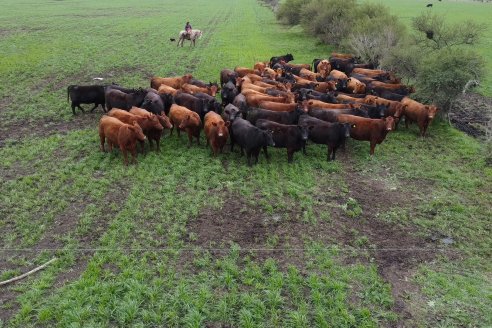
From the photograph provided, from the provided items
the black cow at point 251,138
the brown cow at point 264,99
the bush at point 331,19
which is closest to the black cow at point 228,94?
the brown cow at point 264,99

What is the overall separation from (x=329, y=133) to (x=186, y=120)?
4.11 m

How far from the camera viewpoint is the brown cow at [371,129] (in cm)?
1238

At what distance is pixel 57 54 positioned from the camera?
25516 mm

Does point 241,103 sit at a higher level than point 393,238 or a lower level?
higher

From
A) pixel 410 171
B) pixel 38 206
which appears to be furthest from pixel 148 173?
pixel 410 171

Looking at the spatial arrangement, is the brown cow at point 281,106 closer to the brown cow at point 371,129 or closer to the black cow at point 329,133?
the black cow at point 329,133

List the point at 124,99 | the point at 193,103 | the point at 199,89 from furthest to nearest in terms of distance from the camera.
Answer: the point at 199,89, the point at 124,99, the point at 193,103

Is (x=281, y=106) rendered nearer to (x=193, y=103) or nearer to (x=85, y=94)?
(x=193, y=103)

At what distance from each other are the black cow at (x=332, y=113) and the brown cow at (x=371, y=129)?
29.0 inches

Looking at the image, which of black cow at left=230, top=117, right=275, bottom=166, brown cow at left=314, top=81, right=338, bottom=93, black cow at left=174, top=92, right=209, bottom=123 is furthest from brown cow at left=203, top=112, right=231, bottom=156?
brown cow at left=314, top=81, right=338, bottom=93

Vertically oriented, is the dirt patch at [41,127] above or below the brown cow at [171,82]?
below

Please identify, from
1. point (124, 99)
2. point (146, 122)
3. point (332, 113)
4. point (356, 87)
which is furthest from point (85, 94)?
A: point (356, 87)

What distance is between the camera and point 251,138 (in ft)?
37.3

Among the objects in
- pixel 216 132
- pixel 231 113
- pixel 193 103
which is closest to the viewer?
pixel 216 132
